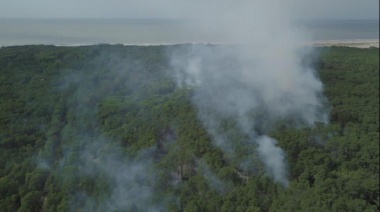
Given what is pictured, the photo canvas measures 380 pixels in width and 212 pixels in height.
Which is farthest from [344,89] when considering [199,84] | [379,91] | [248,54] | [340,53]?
[340,53]

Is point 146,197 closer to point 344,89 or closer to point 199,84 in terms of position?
point 199,84

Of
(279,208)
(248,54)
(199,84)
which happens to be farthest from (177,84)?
(279,208)

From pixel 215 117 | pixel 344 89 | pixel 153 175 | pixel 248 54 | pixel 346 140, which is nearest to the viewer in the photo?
pixel 153 175

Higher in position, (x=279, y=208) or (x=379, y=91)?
(x=379, y=91)

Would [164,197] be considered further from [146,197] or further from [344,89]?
[344,89]

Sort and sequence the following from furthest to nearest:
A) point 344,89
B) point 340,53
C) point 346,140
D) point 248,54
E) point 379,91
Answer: point 340,53 → point 248,54 → point 344,89 → point 379,91 → point 346,140

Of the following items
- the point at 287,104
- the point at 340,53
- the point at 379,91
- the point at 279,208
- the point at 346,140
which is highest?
the point at 340,53

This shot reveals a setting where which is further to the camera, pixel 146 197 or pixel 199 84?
pixel 199 84
